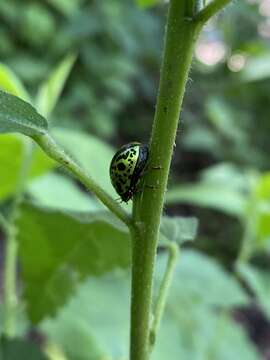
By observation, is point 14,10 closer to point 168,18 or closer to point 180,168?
point 180,168

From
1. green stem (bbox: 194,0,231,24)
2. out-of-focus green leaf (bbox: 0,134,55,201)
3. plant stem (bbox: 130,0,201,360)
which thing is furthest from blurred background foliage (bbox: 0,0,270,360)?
green stem (bbox: 194,0,231,24)

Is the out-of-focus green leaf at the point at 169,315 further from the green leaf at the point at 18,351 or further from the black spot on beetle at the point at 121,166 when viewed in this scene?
the black spot on beetle at the point at 121,166

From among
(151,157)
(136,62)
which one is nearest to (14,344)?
(151,157)

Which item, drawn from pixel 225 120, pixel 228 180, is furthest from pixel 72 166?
pixel 225 120

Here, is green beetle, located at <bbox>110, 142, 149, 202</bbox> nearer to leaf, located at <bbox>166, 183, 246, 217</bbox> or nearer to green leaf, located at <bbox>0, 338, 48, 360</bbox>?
green leaf, located at <bbox>0, 338, 48, 360</bbox>

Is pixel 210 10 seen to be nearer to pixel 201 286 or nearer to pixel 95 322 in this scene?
pixel 95 322
